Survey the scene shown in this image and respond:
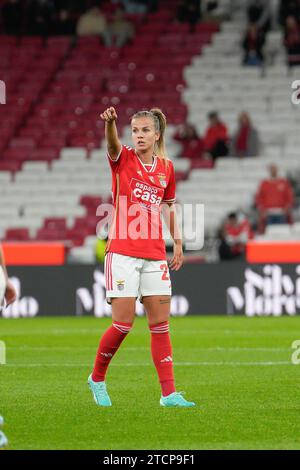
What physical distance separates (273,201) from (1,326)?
24.2 ft

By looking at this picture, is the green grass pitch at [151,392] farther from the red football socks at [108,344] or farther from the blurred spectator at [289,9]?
the blurred spectator at [289,9]

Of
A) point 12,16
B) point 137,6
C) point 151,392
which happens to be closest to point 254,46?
point 137,6

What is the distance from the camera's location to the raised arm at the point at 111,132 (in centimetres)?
873

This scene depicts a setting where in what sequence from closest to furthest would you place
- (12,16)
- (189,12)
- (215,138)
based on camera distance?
(215,138) → (189,12) → (12,16)

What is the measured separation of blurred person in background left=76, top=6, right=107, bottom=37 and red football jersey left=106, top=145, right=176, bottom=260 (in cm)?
2304

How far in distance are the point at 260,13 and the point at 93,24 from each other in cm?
463

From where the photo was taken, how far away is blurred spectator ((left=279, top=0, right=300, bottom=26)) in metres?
29.1

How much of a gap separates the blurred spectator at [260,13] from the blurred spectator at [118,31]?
3.12 m

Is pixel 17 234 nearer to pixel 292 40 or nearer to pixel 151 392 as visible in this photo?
pixel 292 40

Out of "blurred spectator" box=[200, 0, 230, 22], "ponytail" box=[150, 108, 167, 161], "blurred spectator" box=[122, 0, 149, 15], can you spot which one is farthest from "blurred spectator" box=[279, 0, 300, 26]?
"ponytail" box=[150, 108, 167, 161]

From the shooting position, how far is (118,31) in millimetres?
31516

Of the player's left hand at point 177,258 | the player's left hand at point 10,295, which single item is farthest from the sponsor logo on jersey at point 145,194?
the player's left hand at point 10,295
